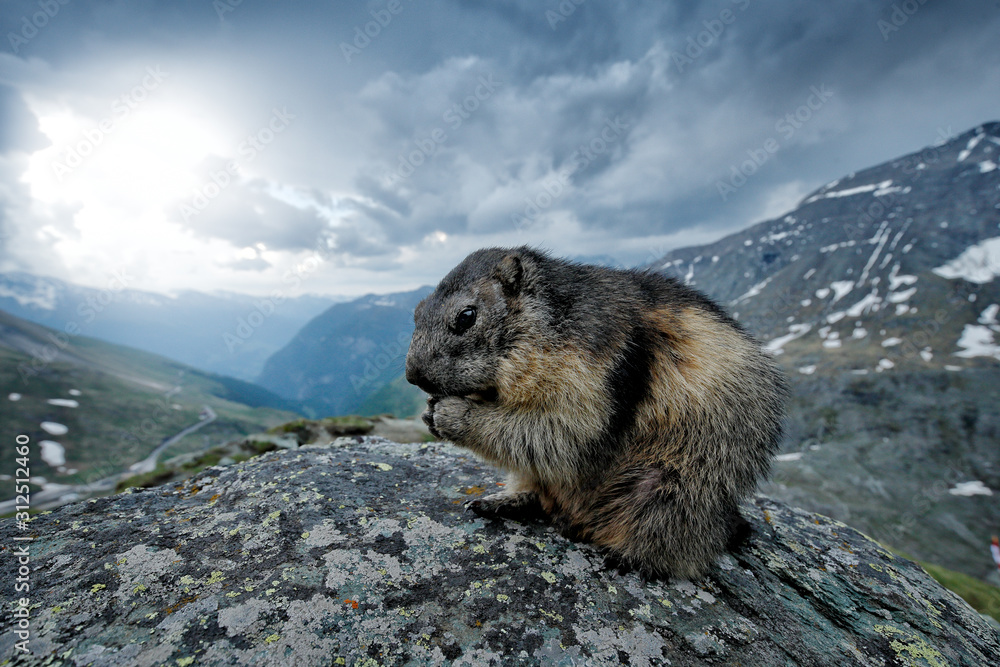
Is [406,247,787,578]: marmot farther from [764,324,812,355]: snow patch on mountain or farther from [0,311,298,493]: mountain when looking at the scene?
[764,324,812,355]: snow patch on mountain

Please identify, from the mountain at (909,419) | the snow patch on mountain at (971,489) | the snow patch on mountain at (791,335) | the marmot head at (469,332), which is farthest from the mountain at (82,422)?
the snow patch on mountain at (791,335)

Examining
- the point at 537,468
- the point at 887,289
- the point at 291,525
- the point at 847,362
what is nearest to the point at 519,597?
the point at 537,468

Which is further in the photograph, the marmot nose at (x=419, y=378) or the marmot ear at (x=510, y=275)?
the marmot ear at (x=510, y=275)

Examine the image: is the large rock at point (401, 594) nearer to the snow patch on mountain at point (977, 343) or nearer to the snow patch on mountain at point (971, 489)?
the snow patch on mountain at point (971, 489)

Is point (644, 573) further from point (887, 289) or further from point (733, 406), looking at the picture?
point (887, 289)

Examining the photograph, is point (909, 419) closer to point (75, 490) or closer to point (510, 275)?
point (510, 275)

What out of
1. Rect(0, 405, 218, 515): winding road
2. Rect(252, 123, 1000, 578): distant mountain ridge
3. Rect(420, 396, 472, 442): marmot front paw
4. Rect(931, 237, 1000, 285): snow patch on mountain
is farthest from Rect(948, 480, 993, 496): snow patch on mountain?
Rect(0, 405, 218, 515): winding road

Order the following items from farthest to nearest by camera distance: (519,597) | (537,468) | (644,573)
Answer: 1. (537,468)
2. (644,573)
3. (519,597)
